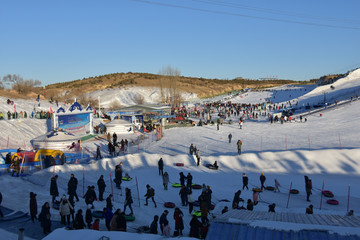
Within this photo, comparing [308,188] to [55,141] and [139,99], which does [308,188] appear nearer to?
[55,141]

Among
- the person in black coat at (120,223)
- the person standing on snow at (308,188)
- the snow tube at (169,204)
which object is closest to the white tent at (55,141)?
the snow tube at (169,204)

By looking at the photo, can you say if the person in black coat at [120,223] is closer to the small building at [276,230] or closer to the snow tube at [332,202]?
the small building at [276,230]

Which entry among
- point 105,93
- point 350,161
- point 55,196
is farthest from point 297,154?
point 105,93

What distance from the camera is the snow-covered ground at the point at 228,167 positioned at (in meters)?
12.0

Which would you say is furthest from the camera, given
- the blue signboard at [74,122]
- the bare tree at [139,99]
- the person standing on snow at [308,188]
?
the bare tree at [139,99]

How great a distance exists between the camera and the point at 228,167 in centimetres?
1869

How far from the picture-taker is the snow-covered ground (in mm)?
11953

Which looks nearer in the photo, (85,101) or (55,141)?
(55,141)

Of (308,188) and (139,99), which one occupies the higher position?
(139,99)

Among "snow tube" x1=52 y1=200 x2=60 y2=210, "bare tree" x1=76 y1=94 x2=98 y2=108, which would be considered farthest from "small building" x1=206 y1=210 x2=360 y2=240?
"bare tree" x1=76 y1=94 x2=98 y2=108

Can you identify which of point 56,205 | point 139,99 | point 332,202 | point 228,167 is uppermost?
point 139,99

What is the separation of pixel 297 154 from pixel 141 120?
25.2 metres

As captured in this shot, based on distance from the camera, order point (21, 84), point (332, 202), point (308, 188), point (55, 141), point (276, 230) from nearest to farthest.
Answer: point (276, 230) < point (332, 202) < point (308, 188) < point (55, 141) < point (21, 84)

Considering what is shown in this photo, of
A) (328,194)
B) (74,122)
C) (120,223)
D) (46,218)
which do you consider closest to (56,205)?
(46,218)
